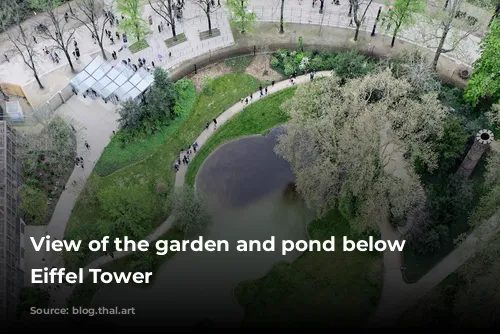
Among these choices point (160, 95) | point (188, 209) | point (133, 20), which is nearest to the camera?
point (188, 209)

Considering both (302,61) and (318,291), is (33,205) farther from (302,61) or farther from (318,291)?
(302,61)

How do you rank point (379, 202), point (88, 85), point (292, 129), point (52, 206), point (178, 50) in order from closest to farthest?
point (379, 202)
point (292, 129)
point (52, 206)
point (88, 85)
point (178, 50)

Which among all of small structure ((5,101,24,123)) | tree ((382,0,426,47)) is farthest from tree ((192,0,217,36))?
small structure ((5,101,24,123))

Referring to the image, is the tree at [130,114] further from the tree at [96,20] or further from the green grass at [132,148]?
the tree at [96,20]

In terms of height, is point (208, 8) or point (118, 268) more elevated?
point (208, 8)

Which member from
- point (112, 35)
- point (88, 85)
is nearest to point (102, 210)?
point (88, 85)

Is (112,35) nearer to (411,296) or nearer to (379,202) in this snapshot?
(379,202)

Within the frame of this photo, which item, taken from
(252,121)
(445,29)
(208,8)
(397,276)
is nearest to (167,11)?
(208,8)

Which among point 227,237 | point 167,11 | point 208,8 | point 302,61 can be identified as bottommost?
point 227,237
